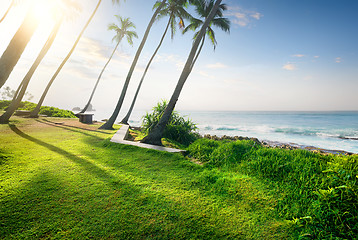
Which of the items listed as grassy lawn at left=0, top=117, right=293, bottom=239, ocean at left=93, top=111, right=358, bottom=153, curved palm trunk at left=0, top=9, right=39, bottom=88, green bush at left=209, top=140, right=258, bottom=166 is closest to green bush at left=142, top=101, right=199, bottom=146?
ocean at left=93, top=111, right=358, bottom=153

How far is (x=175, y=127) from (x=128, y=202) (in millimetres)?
5941

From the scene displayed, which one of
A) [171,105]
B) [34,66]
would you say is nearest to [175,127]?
[171,105]

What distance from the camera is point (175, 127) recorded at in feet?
26.6

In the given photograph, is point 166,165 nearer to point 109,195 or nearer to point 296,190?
point 109,195

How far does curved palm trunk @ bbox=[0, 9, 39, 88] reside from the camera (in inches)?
151

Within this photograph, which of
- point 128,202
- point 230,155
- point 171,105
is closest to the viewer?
point 128,202

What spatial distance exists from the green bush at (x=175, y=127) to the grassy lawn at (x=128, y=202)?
172 inches

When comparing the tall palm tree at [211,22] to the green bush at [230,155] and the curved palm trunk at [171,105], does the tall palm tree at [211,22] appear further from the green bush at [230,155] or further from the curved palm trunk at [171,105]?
the green bush at [230,155]

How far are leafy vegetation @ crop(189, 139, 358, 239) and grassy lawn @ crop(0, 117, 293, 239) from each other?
0.21 meters

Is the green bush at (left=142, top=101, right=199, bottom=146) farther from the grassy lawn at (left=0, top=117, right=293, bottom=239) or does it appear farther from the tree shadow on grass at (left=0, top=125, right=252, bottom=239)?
the tree shadow on grass at (left=0, top=125, right=252, bottom=239)

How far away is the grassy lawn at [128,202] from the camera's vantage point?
5.88ft

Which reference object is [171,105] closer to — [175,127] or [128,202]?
[175,127]

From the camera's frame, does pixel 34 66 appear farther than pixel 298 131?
No

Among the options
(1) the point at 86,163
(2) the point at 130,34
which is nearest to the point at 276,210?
(1) the point at 86,163
